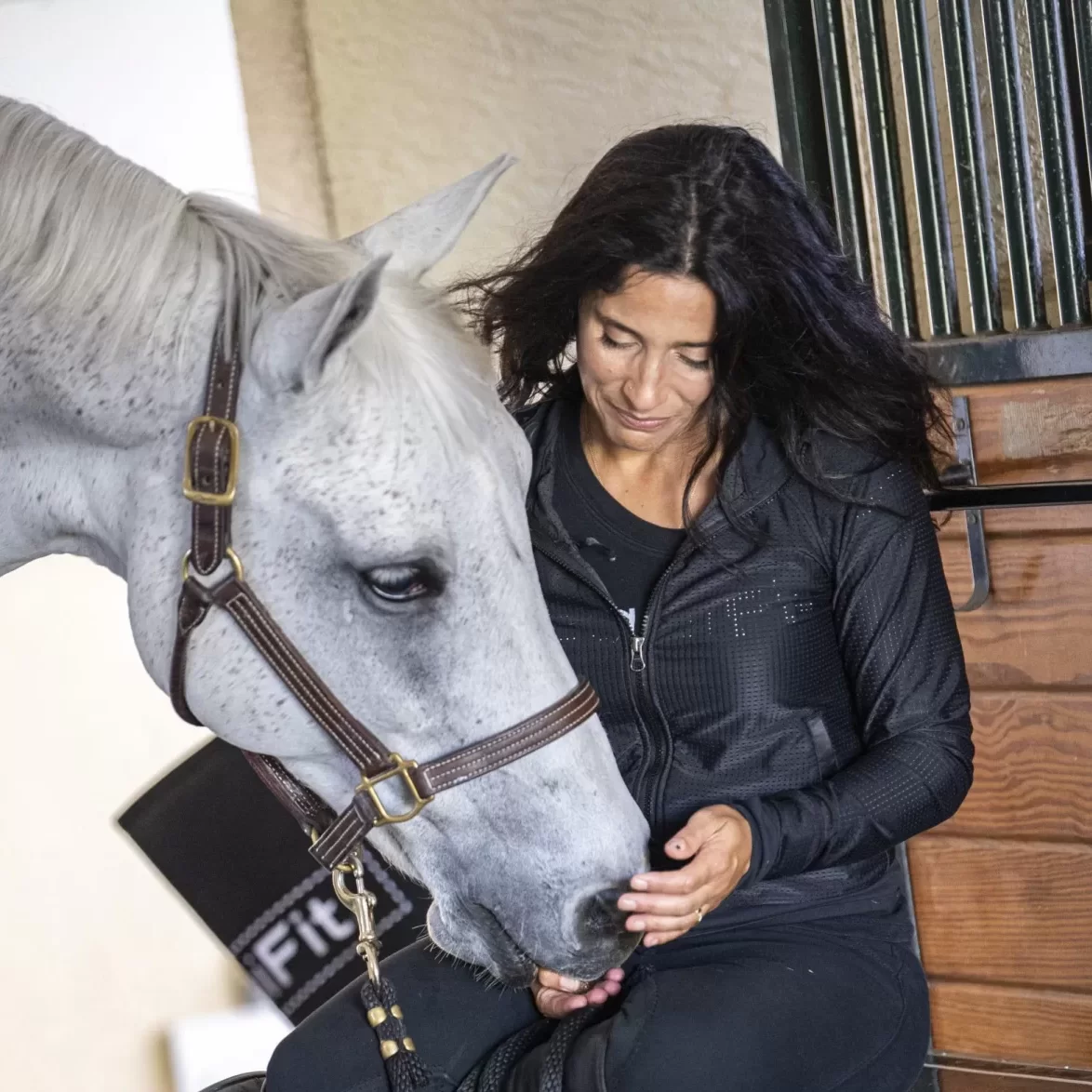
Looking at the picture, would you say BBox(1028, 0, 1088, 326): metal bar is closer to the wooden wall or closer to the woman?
the wooden wall

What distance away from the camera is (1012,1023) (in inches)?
70.4

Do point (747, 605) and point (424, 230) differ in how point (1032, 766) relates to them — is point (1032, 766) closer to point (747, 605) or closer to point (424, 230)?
point (747, 605)

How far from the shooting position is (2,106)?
0.94 metres

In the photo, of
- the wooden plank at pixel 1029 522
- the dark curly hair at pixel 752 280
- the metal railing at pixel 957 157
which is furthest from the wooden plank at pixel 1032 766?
the dark curly hair at pixel 752 280

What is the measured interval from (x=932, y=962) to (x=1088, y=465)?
77 centimetres

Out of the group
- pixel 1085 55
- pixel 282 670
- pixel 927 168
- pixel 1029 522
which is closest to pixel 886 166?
pixel 927 168

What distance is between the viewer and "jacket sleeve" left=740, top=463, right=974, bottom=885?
1.07 m

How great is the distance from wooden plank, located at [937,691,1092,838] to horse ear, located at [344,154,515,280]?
1.05 meters

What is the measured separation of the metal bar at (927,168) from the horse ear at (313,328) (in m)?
1.04

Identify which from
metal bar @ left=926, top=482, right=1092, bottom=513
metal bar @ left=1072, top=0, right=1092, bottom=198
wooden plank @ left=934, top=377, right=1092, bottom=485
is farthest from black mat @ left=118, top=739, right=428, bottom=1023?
metal bar @ left=1072, top=0, right=1092, bottom=198

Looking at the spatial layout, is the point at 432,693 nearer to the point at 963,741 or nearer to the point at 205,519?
the point at 205,519

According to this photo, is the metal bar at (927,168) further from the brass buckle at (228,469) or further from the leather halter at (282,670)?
the brass buckle at (228,469)

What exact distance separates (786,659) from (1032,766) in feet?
2.48

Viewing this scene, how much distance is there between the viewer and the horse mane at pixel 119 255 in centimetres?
90
